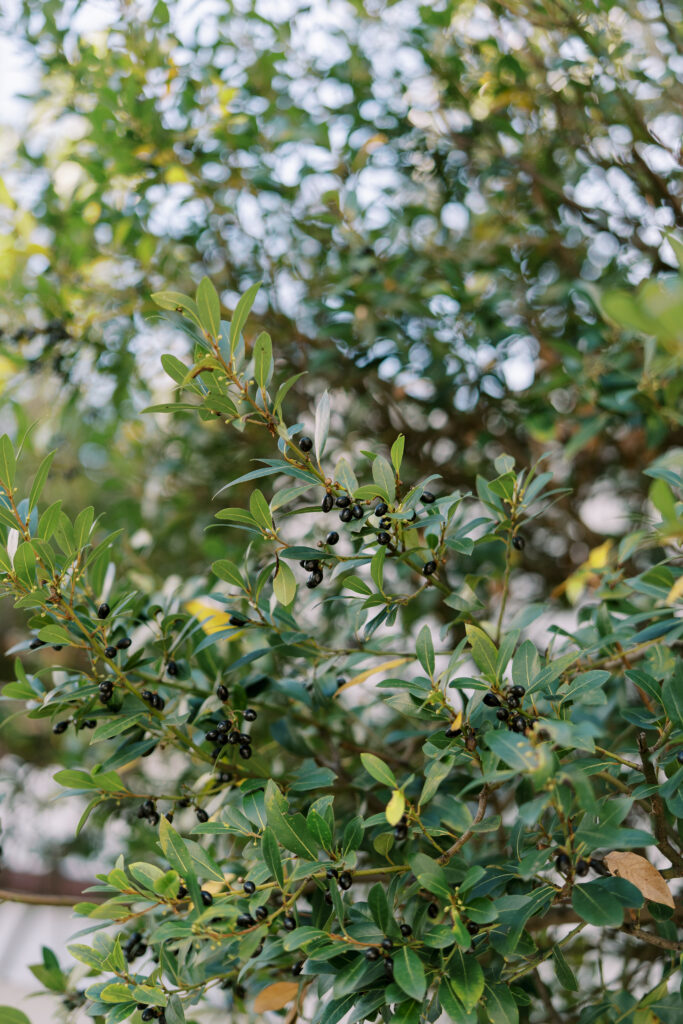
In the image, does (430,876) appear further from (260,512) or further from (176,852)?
(260,512)

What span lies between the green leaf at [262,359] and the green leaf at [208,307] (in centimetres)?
5

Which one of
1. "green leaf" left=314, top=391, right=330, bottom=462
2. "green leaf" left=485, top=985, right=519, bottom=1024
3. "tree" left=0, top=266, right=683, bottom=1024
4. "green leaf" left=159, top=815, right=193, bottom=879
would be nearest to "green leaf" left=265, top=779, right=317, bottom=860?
"tree" left=0, top=266, right=683, bottom=1024

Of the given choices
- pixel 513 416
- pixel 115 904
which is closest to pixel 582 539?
pixel 513 416

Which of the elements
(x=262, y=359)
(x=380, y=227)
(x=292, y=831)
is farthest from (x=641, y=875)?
(x=380, y=227)

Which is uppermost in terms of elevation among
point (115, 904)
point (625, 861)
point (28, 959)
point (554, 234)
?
point (554, 234)

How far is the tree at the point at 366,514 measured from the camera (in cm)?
75

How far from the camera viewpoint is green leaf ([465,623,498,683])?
28.7 inches

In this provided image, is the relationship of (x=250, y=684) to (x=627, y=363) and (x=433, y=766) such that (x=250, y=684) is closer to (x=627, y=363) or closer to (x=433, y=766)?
(x=433, y=766)

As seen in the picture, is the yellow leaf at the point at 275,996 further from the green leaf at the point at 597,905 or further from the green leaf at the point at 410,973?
the green leaf at the point at 597,905

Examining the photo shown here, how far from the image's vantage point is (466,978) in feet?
2.32

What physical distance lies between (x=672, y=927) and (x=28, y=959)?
2.49 m

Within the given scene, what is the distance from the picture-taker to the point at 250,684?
1.03 m

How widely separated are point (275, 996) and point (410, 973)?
0.31 m

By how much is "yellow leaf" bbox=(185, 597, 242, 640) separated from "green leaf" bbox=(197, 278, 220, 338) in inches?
12.0
